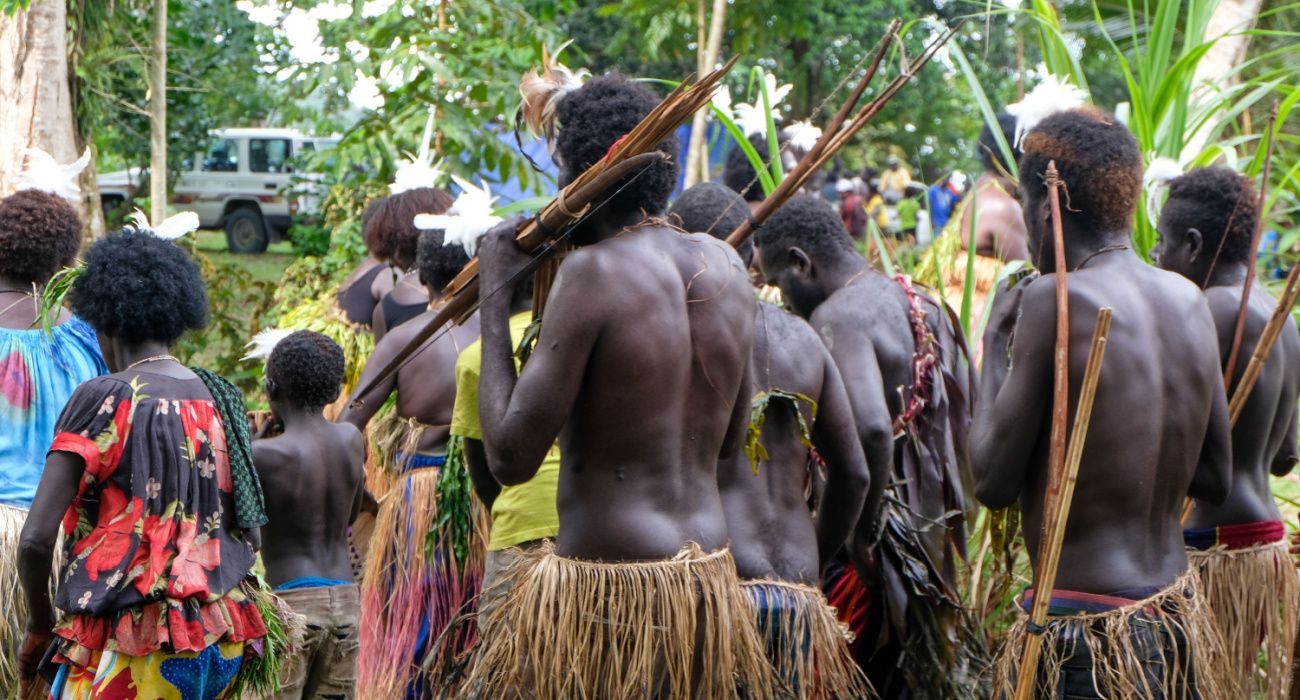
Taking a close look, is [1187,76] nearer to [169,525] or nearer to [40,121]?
[169,525]

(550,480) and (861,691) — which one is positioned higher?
(550,480)

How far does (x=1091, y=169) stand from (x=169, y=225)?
237 cm

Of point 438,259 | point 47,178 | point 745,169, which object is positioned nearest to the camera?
point 47,178

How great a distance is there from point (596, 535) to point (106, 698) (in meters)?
1.32

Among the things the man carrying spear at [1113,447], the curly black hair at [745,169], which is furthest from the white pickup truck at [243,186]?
the man carrying spear at [1113,447]

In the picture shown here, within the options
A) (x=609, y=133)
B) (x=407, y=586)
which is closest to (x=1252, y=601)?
(x=609, y=133)

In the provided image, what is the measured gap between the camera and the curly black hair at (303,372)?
468 cm

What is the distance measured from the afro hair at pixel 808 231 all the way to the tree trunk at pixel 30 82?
4120 millimetres

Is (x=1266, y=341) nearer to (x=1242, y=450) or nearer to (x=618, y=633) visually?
(x=1242, y=450)

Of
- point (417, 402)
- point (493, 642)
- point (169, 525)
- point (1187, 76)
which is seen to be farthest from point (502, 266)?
point (1187, 76)

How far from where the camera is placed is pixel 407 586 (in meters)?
5.20

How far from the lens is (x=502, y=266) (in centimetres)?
310

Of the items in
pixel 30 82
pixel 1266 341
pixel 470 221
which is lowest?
pixel 1266 341

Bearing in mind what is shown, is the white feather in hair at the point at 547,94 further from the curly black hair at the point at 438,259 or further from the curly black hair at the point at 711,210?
the curly black hair at the point at 438,259
